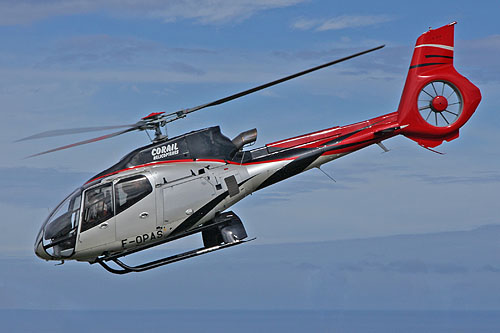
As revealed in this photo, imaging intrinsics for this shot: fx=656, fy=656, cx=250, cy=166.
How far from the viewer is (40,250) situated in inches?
757

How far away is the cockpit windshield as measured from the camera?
18.8 metres

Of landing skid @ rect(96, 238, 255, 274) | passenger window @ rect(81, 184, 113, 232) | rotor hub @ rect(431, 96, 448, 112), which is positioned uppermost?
rotor hub @ rect(431, 96, 448, 112)

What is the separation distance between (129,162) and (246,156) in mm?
3624

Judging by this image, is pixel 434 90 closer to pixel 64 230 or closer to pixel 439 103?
pixel 439 103

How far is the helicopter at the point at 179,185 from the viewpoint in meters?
18.8

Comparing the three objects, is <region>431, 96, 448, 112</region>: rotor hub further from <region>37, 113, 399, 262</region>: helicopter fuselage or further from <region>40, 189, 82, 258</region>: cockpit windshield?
<region>40, 189, 82, 258</region>: cockpit windshield

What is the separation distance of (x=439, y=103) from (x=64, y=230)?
503 inches

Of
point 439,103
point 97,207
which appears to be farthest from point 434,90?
point 97,207

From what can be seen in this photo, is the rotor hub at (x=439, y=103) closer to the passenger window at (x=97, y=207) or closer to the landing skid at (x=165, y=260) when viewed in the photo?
the landing skid at (x=165, y=260)

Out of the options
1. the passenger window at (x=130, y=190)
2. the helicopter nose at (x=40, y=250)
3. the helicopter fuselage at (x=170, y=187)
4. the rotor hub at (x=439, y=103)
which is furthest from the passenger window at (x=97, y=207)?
the rotor hub at (x=439, y=103)

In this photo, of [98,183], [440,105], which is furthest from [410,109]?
[98,183]

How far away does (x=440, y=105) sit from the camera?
22.1m

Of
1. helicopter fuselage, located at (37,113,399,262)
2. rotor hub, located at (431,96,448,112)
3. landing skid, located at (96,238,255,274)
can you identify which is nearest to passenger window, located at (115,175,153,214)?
helicopter fuselage, located at (37,113,399,262)

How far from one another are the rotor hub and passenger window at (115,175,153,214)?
32.5 feet
